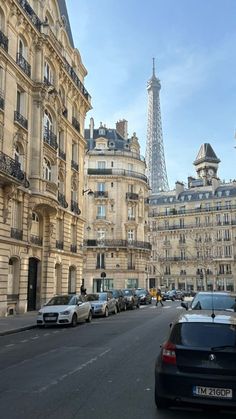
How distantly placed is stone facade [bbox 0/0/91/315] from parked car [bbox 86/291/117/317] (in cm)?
381

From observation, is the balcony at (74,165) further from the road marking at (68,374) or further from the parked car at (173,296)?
the parked car at (173,296)

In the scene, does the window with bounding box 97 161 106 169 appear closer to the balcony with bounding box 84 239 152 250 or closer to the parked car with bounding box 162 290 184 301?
the balcony with bounding box 84 239 152 250

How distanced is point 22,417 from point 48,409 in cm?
53

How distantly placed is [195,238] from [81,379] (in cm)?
9282

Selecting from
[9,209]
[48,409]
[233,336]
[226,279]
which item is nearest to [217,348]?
[233,336]

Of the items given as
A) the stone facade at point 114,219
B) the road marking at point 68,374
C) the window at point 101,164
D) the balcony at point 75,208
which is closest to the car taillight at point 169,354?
the road marking at point 68,374

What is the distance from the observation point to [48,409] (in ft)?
23.4

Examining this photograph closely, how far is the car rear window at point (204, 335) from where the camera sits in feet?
22.2

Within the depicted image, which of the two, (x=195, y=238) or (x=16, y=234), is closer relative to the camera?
(x=16, y=234)

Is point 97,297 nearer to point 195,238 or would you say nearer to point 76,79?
point 76,79

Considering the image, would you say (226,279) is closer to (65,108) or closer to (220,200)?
(220,200)

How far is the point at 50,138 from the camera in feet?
110

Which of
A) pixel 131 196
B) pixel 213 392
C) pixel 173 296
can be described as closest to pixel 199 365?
pixel 213 392

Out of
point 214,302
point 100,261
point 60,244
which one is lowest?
point 214,302
